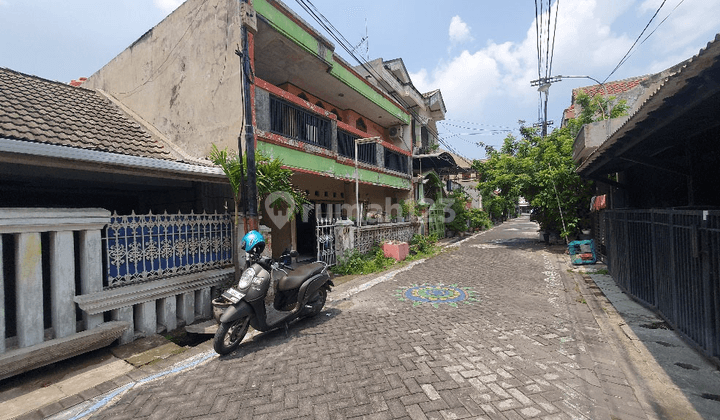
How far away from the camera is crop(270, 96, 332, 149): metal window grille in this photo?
24.2 ft

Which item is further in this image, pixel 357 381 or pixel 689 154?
pixel 689 154

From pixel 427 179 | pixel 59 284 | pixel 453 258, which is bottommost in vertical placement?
pixel 453 258

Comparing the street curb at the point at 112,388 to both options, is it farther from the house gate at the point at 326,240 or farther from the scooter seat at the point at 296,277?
the house gate at the point at 326,240

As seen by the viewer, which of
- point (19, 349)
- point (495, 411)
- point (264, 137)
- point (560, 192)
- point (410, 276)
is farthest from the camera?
point (560, 192)

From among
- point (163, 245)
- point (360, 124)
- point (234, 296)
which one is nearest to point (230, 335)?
point (234, 296)

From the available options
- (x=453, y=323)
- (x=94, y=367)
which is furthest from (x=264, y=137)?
(x=453, y=323)

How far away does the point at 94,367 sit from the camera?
137 inches

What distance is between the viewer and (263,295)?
13.0 feet

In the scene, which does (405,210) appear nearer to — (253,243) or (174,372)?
(253,243)

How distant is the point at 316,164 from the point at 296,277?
4.75m

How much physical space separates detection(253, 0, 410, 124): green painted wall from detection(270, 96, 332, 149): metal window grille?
1.74 m

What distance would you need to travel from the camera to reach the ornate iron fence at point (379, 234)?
9709 millimetres

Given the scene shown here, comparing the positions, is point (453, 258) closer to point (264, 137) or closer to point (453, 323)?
point (453, 323)

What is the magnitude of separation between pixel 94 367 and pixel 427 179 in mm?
15139
